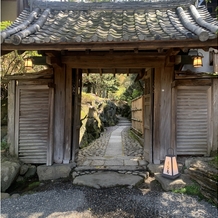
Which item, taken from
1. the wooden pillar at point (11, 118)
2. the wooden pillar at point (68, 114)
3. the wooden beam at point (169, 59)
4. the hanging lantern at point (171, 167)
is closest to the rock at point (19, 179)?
the wooden pillar at point (11, 118)

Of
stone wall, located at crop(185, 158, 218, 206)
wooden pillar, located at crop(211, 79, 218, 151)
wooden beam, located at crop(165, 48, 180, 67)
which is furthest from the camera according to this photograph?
wooden pillar, located at crop(211, 79, 218, 151)

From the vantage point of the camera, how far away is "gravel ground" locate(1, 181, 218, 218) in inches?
129

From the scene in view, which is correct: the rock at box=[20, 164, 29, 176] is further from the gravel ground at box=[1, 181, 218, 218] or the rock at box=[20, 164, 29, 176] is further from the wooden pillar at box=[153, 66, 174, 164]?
the wooden pillar at box=[153, 66, 174, 164]

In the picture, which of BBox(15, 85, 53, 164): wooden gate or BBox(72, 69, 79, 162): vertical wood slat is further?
BBox(72, 69, 79, 162): vertical wood slat

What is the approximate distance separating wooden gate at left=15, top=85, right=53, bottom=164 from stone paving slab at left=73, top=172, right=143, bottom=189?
141cm

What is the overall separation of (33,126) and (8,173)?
4.41ft

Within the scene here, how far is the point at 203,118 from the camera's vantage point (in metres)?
5.27

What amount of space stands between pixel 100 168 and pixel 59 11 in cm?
474

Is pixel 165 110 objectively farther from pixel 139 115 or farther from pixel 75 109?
pixel 139 115

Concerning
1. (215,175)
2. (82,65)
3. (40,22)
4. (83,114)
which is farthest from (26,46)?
(83,114)

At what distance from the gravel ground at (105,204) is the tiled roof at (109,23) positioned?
9.97ft

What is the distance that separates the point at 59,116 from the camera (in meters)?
5.32

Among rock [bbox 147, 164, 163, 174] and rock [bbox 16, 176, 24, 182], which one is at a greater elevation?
rock [bbox 147, 164, 163, 174]

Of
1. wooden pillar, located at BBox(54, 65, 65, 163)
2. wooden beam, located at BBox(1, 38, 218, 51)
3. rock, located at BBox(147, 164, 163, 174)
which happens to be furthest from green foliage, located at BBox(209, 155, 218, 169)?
wooden pillar, located at BBox(54, 65, 65, 163)
